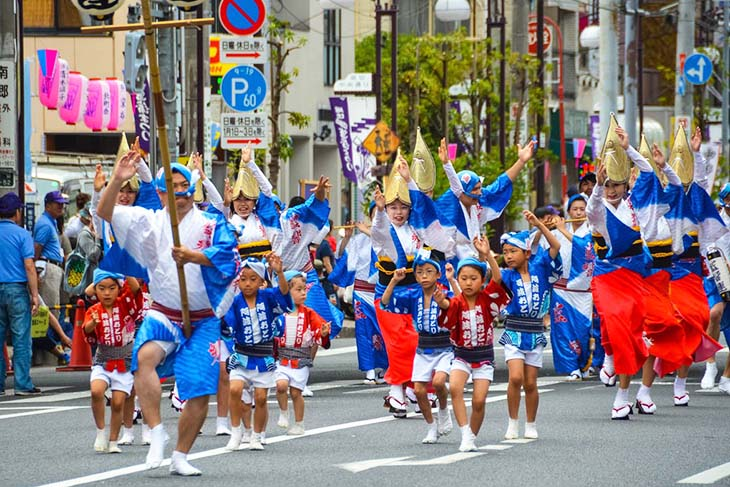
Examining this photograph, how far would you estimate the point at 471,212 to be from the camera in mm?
15234

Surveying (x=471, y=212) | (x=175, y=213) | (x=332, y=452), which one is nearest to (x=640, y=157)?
(x=471, y=212)

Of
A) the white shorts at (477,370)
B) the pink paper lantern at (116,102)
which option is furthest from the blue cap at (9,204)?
the pink paper lantern at (116,102)

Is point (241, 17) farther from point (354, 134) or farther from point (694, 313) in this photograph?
point (354, 134)

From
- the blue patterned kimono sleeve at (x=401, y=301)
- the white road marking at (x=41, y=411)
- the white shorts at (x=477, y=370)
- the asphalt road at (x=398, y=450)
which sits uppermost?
the blue patterned kimono sleeve at (x=401, y=301)

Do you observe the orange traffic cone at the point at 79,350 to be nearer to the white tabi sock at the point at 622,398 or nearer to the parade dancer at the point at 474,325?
the white tabi sock at the point at 622,398

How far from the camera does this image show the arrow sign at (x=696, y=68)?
37.3m

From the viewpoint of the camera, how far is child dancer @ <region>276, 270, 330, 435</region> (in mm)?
12648

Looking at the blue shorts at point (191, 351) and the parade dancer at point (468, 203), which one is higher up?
the parade dancer at point (468, 203)

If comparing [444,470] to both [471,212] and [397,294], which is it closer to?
[397,294]

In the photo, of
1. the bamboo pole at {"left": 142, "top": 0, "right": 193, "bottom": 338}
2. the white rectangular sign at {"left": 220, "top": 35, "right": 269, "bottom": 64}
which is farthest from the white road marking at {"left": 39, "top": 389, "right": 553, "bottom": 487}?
the white rectangular sign at {"left": 220, "top": 35, "right": 269, "bottom": 64}

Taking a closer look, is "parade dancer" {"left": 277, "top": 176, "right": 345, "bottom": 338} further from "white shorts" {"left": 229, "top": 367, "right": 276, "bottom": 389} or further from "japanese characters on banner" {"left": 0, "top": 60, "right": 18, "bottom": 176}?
"white shorts" {"left": 229, "top": 367, "right": 276, "bottom": 389}

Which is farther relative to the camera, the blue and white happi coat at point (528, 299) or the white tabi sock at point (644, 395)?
the white tabi sock at point (644, 395)

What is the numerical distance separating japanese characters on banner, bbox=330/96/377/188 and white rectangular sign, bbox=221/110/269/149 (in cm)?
1176

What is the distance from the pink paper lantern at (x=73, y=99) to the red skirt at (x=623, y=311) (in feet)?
77.3
